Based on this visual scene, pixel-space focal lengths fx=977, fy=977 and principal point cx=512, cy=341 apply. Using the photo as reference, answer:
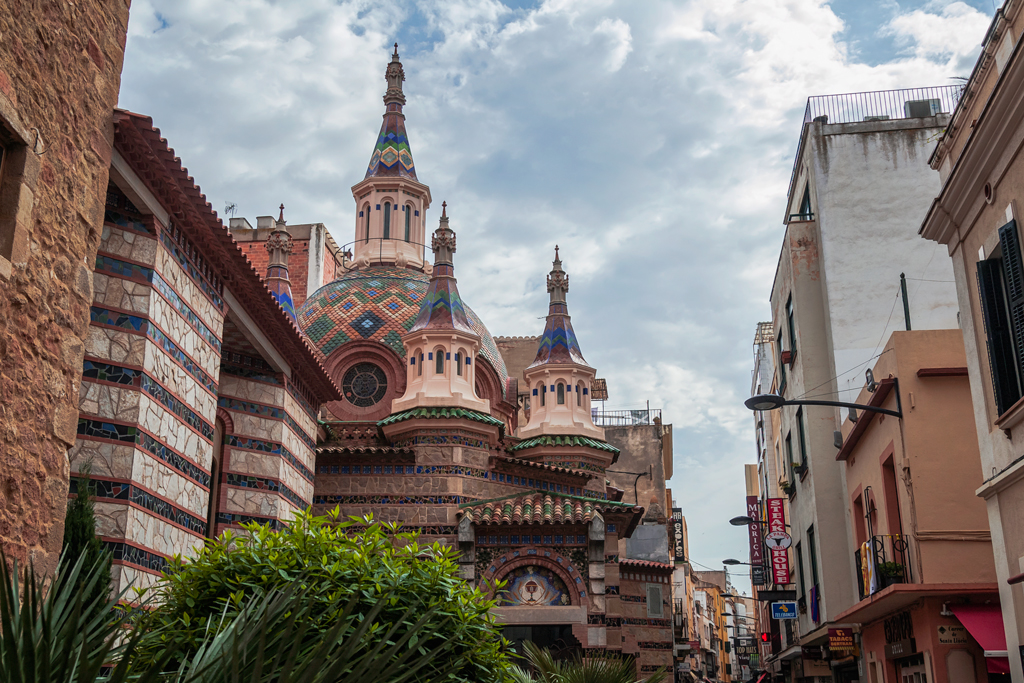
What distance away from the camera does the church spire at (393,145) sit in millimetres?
32375

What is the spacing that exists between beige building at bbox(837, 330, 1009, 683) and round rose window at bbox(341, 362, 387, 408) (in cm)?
1558

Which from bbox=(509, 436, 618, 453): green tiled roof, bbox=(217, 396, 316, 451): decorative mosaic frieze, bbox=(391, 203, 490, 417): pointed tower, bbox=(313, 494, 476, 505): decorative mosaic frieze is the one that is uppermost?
bbox=(391, 203, 490, 417): pointed tower

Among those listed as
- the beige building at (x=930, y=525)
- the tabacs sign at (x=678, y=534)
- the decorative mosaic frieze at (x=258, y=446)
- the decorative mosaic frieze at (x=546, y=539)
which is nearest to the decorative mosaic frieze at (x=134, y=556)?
the decorative mosaic frieze at (x=258, y=446)

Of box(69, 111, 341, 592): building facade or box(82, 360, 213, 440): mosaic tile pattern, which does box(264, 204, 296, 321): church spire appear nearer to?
box(69, 111, 341, 592): building facade

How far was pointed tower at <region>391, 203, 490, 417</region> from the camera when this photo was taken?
22656mm

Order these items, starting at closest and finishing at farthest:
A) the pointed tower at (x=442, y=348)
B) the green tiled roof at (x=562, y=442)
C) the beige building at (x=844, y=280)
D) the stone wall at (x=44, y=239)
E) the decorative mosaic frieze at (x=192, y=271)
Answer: the stone wall at (x=44, y=239)
the decorative mosaic frieze at (x=192, y=271)
the beige building at (x=844, y=280)
the pointed tower at (x=442, y=348)
the green tiled roof at (x=562, y=442)

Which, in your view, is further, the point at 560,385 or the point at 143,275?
the point at 560,385

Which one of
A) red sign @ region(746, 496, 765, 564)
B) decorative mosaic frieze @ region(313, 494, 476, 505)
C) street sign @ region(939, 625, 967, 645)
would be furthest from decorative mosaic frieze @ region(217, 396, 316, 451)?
red sign @ region(746, 496, 765, 564)

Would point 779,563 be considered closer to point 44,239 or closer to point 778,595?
point 778,595

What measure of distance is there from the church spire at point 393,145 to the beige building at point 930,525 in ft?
69.6

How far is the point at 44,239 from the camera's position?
7617 millimetres

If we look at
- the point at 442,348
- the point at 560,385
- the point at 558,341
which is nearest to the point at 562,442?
the point at 560,385

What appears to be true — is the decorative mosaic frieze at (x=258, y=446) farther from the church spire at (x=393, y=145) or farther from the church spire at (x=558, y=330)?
the church spire at (x=393, y=145)

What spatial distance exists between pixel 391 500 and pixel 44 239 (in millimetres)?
14520
